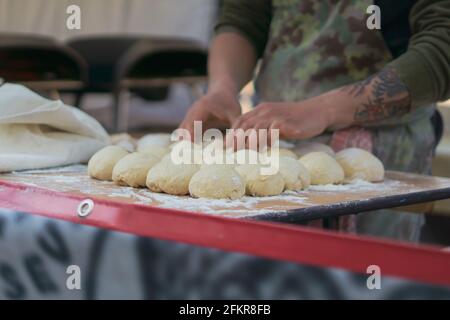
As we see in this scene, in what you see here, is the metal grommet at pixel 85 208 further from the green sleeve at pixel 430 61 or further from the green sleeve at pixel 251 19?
the green sleeve at pixel 251 19

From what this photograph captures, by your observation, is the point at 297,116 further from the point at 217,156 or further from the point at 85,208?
the point at 85,208

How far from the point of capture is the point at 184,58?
421cm

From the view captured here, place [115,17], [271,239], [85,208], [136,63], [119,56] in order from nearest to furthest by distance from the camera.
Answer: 1. [271,239]
2. [85,208]
3. [136,63]
4. [119,56]
5. [115,17]

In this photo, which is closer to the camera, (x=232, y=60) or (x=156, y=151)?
(x=156, y=151)

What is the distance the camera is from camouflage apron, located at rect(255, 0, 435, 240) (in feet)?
5.60

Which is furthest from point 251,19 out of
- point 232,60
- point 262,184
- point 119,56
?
point 119,56

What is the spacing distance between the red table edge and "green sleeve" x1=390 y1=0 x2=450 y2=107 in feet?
2.79

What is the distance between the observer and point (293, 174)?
1296 millimetres

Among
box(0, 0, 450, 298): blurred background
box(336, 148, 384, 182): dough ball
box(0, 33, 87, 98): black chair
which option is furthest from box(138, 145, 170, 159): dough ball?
box(0, 33, 87, 98): black chair

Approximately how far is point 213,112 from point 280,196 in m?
0.53

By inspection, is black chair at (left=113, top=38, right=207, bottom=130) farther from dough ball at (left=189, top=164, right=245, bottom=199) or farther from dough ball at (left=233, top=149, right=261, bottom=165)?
dough ball at (left=189, top=164, right=245, bottom=199)

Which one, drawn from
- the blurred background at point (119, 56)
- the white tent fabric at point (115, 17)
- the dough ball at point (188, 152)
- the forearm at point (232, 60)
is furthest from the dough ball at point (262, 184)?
the white tent fabric at point (115, 17)

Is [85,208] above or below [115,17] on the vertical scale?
below
